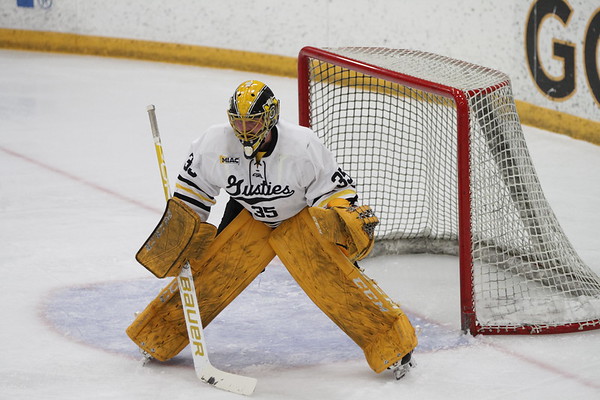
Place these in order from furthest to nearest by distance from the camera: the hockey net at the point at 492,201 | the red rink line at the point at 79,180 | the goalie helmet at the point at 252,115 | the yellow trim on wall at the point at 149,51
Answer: the yellow trim on wall at the point at 149,51, the red rink line at the point at 79,180, the hockey net at the point at 492,201, the goalie helmet at the point at 252,115

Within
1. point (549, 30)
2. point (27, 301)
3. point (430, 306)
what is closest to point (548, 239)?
point (430, 306)

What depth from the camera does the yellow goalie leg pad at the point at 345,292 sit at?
3275mm

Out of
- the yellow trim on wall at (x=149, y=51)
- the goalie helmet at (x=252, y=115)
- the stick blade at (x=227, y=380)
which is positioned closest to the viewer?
the goalie helmet at (x=252, y=115)

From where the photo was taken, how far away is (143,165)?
5.94m

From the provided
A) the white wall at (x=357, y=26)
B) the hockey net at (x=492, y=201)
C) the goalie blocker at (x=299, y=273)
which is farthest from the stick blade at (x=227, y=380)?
the white wall at (x=357, y=26)

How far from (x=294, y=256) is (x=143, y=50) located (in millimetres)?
5714

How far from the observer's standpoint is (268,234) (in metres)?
3.41

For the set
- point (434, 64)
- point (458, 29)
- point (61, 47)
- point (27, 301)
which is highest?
point (434, 64)

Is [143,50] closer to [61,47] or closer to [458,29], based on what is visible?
[61,47]

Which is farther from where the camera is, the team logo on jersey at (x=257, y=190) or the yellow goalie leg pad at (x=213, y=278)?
the yellow goalie leg pad at (x=213, y=278)

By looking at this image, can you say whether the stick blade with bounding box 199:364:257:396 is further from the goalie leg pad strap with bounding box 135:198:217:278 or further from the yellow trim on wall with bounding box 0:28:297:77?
the yellow trim on wall with bounding box 0:28:297:77

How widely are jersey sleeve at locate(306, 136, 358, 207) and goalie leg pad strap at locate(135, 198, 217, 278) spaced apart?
12.7 inches

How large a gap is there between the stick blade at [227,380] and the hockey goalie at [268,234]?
0.18 metres

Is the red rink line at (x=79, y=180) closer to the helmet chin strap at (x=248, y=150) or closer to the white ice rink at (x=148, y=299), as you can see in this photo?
→ the white ice rink at (x=148, y=299)
